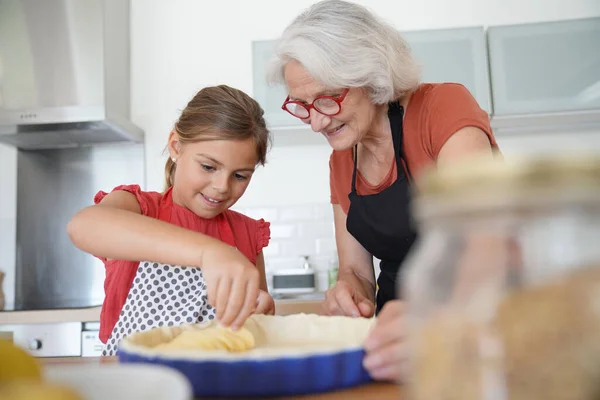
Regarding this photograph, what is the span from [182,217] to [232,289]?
0.76 m

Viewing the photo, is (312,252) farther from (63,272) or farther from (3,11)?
(3,11)

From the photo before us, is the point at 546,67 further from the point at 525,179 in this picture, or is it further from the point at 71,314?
the point at 525,179

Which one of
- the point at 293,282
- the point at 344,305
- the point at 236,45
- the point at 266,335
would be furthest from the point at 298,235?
the point at 266,335

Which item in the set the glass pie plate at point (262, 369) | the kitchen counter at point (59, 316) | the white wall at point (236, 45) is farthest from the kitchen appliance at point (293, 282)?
the glass pie plate at point (262, 369)

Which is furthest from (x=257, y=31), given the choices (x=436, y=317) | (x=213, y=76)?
(x=436, y=317)

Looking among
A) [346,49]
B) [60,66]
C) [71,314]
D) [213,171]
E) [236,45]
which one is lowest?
[71,314]

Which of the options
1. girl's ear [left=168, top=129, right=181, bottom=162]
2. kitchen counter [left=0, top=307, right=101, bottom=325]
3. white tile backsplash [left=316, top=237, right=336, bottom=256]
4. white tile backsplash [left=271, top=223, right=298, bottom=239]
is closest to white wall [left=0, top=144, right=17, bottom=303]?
kitchen counter [left=0, top=307, right=101, bottom=325]

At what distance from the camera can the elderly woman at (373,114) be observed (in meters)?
1.14

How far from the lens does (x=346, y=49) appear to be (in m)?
1.17

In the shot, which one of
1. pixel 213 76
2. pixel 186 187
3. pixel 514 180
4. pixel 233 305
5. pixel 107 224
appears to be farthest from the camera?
pixel 213 76

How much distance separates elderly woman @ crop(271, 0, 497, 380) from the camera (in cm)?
114

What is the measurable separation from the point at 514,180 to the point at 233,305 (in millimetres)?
430

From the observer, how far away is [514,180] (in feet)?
0.75

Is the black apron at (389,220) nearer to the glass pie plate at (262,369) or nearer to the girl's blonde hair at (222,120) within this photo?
the girl's blonde hair at (222,120)
